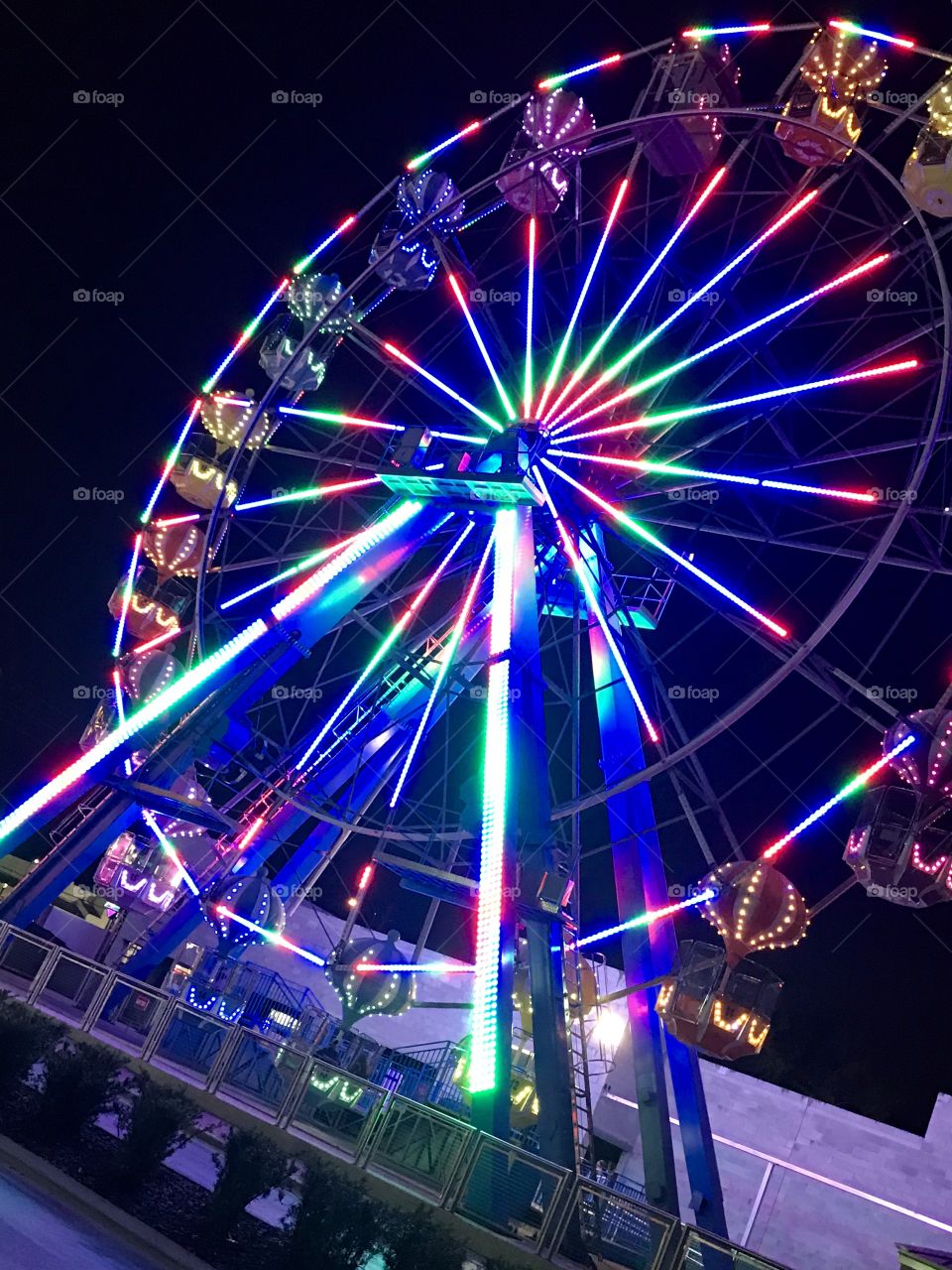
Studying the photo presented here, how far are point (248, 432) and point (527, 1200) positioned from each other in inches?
457

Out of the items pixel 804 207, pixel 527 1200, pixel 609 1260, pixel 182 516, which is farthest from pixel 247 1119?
pixel 804 207

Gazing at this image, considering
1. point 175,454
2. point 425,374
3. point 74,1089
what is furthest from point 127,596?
point 74,1089

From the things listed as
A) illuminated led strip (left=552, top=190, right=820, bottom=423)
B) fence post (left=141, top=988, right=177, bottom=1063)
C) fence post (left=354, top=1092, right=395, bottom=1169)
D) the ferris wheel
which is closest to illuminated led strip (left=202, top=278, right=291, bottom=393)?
the ferris wheel

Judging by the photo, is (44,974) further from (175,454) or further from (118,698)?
(175,454)

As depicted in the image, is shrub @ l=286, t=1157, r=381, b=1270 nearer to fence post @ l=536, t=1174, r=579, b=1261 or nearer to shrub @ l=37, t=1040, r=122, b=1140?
fence post @ l=536, t=1174, r=579, b=1261

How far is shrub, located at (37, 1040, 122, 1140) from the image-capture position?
987 centimetres

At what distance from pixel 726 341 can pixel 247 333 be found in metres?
8.20

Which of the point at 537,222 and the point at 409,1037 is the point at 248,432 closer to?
the point at 537,222

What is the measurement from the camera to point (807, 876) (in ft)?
83.3

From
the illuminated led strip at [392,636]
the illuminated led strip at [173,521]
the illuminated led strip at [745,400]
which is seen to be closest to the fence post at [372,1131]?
the illuminated led strip at [392,636]

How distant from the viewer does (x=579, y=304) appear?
1688cm

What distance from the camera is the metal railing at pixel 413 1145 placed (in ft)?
29.9

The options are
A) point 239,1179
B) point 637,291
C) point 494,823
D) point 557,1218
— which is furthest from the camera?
point 637,291

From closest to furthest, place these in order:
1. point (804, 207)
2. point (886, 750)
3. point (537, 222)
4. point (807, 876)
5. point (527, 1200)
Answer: point (527, 1200) → point (886, 750) → point (804, 207) → point (537, 222) → point (807, 876)
